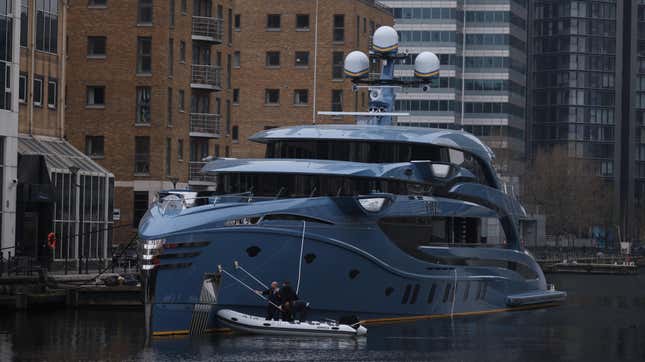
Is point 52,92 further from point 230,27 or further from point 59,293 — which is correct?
point 230,27

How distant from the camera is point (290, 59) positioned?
130625mm

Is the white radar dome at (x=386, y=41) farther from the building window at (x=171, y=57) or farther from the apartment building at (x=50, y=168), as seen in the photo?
the building window at (x=171, y=57)

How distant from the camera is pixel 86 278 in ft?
228

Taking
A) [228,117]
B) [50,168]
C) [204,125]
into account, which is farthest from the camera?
[228,117]

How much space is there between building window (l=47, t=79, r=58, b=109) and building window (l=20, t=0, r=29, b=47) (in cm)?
398

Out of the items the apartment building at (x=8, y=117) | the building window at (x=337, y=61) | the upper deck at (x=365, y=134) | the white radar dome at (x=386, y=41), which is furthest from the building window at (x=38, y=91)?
the building window at (x=337, y=61)

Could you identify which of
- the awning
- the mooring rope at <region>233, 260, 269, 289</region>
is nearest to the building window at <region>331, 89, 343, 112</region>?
the awning

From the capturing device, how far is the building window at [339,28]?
130 meters

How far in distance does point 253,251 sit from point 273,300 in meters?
1.65

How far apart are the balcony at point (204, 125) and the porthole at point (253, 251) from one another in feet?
176

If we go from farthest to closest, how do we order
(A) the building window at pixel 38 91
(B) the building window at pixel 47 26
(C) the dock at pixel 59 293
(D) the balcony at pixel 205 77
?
(D) the balcony at pixel 205 77, (A) the building window at pixel 38 91, (B) the building window at pixel 47 26, (C) the dock at pixel 59 293

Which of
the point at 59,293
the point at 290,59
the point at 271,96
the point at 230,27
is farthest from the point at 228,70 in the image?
the point at 59,293

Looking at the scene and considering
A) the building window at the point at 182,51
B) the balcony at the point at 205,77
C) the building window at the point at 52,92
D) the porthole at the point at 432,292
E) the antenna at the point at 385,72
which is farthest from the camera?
the balcony at the point at 205,77

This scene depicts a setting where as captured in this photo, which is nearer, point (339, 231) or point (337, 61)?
point (339, 231)
